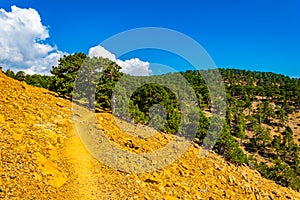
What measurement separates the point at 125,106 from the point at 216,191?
2310 centimetres

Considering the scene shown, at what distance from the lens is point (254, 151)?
96.2 metres

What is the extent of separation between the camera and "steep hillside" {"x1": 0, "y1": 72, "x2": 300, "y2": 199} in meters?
13.0

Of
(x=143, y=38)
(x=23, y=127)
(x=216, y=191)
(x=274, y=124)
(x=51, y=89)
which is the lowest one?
(x=216, y=191)

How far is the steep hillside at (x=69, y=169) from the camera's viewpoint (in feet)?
42.7

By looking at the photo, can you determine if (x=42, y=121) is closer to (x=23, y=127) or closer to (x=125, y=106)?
(x=23, y=127)

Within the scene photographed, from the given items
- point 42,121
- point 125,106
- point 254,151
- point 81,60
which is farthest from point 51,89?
point 254,151

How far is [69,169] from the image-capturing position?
600 inches

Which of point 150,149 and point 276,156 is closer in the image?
point 150,149

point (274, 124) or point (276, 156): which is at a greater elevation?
point (274, 124)

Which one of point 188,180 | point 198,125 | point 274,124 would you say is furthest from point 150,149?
point 274,124

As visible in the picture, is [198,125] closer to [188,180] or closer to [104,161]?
[188,180]

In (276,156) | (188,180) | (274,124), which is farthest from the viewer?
(274,124)

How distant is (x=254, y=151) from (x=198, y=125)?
177ft

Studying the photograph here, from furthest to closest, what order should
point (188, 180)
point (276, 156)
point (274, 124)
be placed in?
1. point (274, 124)
2. point (276, 156)
3. point (188, 180)
